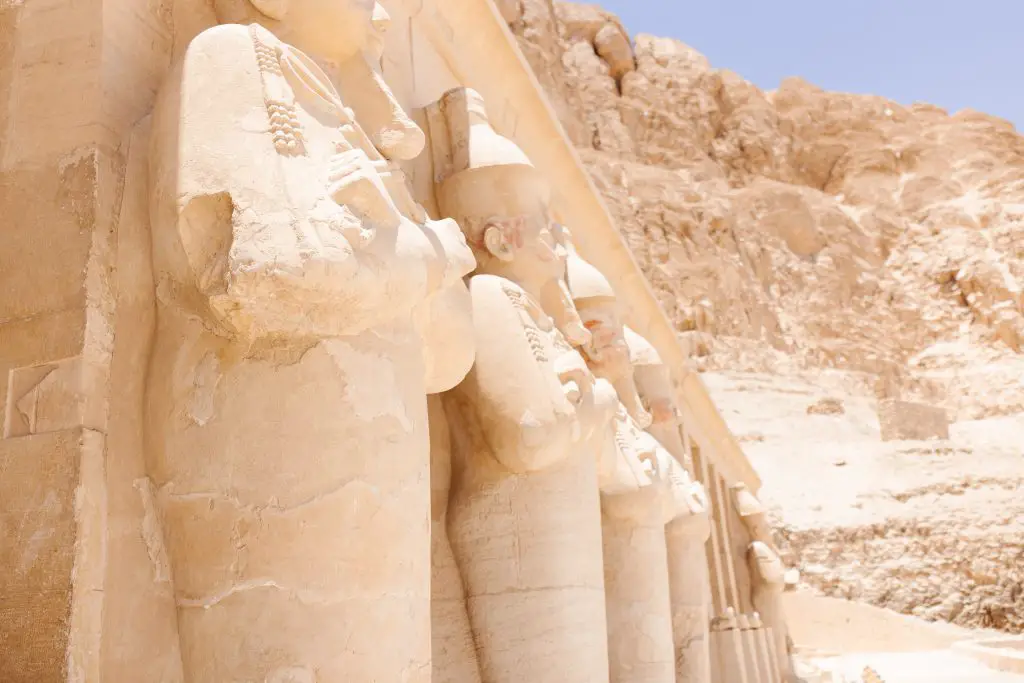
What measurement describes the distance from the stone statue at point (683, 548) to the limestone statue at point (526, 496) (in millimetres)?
2128

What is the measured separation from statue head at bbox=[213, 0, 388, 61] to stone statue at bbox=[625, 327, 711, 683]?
3.12 meters

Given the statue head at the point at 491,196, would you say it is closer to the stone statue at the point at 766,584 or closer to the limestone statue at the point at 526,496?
the limestone statue at the point at 526,496

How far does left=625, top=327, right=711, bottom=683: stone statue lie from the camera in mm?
5320

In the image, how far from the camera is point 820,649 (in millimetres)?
14773

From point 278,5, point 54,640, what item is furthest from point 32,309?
point 278,5

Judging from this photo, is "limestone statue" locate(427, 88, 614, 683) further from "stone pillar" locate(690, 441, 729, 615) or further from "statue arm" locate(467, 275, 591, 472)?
"stone pillar" locate(690, 441, 729, 615)

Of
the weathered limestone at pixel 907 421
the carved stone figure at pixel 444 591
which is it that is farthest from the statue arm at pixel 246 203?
the weathered limestone at pixel 907 421

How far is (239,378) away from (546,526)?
4.35 ft

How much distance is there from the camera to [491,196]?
3516 mm

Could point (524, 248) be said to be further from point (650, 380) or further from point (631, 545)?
point (650, 380)

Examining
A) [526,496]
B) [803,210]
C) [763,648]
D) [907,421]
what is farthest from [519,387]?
[803,210]

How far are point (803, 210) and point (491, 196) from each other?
1503 inches

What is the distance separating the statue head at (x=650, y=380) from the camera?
572cm

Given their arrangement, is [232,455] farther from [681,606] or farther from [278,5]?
[681,606]
